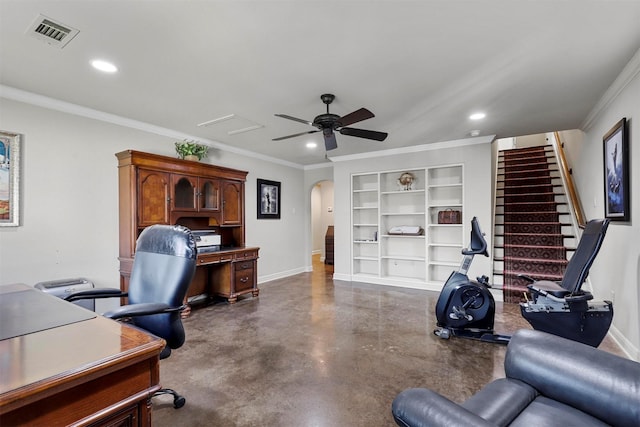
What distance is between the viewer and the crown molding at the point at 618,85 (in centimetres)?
248

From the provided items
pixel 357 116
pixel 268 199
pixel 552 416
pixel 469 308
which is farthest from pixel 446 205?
pixel 552 416

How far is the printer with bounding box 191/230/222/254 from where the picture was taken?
431cm

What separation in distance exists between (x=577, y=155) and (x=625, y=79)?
2.69 m

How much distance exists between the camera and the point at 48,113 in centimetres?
320

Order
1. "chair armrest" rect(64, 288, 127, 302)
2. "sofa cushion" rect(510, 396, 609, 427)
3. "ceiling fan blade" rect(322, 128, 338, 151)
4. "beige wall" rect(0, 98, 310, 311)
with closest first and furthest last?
"sofa cushion" rect(510, 396, 609, 427), "chair armrest" rect(64, 288, 127, 302), "beige wall" rect(0, 98, 310, 311), "ceiling fan blade" rect(322, 128, 338, 151)

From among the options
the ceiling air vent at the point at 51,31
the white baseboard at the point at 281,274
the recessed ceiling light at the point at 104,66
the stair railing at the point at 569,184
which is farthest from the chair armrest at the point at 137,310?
the stair railing at the point at 569,184

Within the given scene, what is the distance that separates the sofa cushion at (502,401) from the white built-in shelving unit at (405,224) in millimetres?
3902

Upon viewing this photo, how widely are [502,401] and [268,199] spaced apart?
527 centimetres

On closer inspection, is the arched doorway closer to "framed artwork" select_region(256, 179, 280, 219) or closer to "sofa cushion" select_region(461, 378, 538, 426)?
"framed artwork" select_region(256, 179, 280, 219)

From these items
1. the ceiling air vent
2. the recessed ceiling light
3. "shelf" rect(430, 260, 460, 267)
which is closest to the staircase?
"shelf" rect(430, 260, 460, 267)

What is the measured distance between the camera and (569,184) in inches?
205

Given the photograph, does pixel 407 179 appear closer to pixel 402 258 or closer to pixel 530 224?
pixel 402 258

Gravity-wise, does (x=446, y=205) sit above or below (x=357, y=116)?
below

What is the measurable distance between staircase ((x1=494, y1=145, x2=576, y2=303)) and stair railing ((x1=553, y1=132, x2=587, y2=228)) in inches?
10.2
